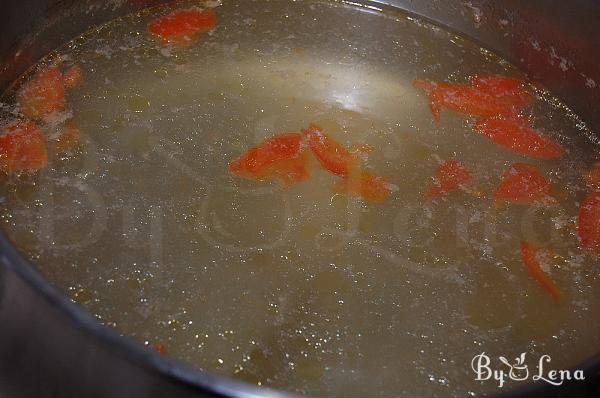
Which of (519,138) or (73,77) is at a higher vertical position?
Result: (519,138)

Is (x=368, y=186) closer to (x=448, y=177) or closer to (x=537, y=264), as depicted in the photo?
(x=448, y=177)

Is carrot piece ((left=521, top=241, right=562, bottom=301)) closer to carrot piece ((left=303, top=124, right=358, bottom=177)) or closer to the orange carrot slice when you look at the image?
the orange carrot slice

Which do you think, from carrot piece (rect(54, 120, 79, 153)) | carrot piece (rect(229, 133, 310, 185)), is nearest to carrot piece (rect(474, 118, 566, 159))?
carrot piece (rect(229, 133, 310, 185))

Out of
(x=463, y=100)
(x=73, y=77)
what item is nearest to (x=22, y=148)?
(x=73, y=77)

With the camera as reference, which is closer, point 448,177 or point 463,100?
point 448,177

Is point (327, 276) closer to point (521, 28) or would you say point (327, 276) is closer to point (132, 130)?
point (132, 130)
